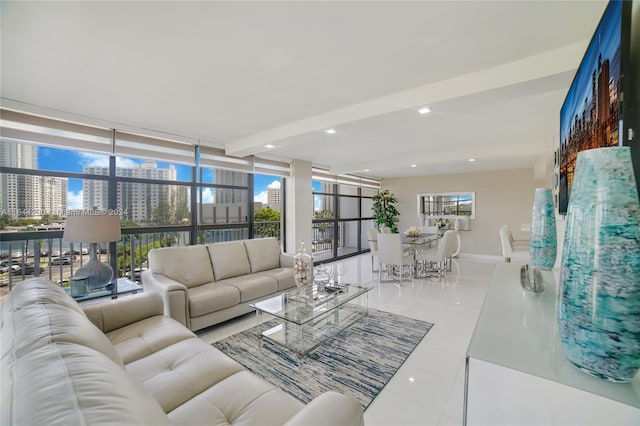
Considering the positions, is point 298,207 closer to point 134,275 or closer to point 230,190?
point 230,190

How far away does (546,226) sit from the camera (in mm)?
1748

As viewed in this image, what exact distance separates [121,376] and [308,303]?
1.89 m

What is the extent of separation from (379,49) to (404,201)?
22.0 feet

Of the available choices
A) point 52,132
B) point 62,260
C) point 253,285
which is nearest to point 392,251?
point 253,285

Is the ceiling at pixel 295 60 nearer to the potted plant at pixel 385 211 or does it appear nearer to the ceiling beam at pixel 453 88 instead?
the ceiling beam at pixel 453 88

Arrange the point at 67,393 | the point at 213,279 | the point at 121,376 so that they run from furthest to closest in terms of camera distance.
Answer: the point at 213,279, the point at 121,376, the point at 67,393

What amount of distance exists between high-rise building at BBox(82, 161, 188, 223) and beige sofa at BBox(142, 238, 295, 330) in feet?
3.30

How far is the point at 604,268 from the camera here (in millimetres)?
662

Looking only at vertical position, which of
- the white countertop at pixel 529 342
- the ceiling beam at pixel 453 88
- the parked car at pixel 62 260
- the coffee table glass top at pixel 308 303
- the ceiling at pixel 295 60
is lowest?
the coffee table glass top at pixel 308 303

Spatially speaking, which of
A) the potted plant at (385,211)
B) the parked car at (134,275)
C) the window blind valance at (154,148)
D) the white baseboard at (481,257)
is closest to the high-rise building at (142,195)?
the window blind valance at (154,148)

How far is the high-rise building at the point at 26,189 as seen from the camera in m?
2.62

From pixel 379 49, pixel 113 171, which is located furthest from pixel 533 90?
pixel 113 171

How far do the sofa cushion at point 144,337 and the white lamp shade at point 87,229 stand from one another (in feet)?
3.43

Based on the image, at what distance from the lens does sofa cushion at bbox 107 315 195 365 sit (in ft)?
5.32
